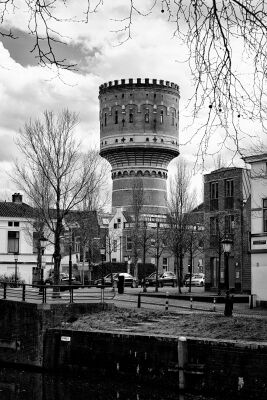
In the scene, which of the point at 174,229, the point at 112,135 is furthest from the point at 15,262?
the point at 112,135

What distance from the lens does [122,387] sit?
70.0 ft

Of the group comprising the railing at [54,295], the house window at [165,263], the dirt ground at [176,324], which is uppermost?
the house window at [165,263]

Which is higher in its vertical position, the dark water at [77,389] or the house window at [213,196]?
the house window at [213,196]

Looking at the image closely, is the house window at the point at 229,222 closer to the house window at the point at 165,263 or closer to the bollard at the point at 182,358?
the house window at the point at 165,263

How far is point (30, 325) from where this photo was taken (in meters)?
27.1

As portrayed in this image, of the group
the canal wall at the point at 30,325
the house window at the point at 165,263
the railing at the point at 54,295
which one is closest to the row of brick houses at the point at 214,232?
the railing at the point at 54,295

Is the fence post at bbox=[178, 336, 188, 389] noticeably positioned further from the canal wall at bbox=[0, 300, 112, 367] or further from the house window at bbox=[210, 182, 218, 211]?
the house window at bbox=[210, 182, 218, 211]

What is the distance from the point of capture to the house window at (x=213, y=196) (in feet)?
176

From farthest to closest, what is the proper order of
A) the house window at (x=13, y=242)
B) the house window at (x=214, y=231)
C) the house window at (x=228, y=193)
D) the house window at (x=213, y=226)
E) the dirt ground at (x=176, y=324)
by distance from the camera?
the house window at (x=13, y=242)
the house window at (x=213, y=226)
the house window at (x=214, y=231)
the house window at (x=228, y=193)
the dirt ground at (x=176, y=324)

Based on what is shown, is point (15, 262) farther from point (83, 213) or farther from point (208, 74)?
point (208, 74)

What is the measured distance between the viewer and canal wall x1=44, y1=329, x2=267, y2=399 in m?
18.9

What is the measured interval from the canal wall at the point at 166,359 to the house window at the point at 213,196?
2932 cm

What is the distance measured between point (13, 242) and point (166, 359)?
123 ft

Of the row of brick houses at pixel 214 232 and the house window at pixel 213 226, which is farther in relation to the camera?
the house window at pixel 213 226
